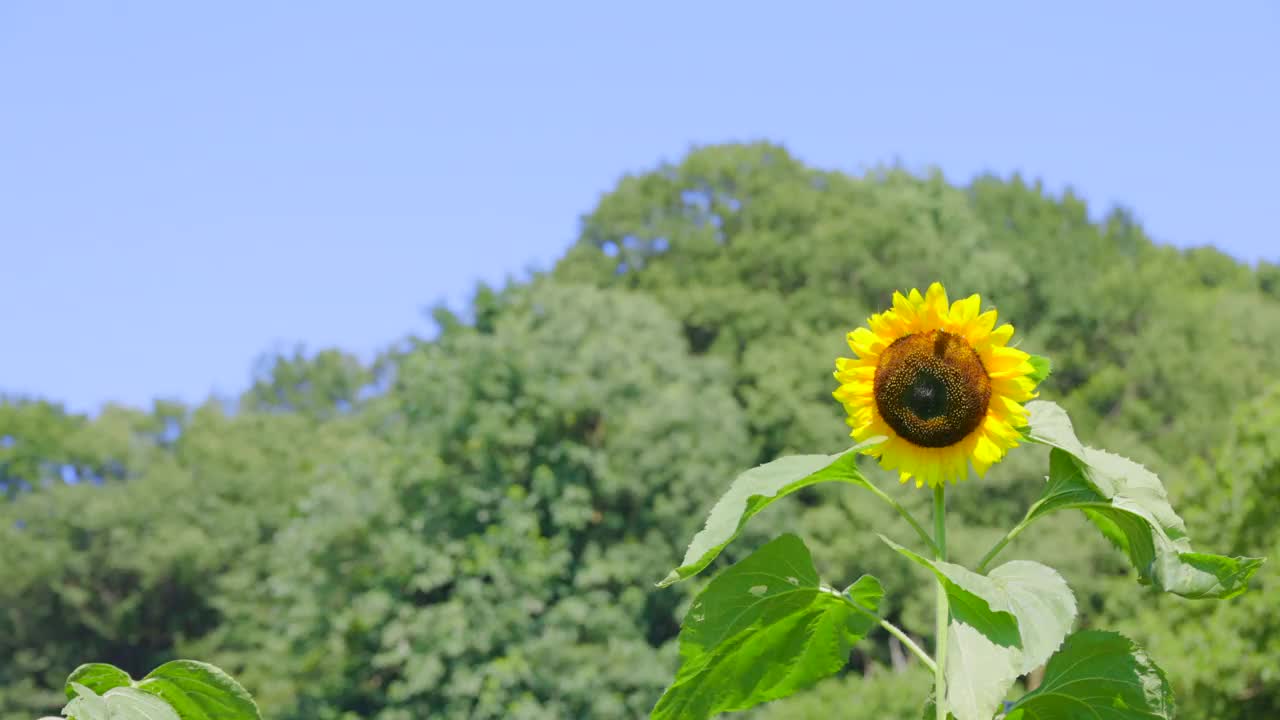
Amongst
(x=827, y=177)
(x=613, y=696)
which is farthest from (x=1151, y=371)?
(x=613, y=696)

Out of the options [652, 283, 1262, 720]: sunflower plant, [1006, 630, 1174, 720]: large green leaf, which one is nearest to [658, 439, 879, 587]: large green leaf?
[652, 283, 1262, 720]: sunflower plant

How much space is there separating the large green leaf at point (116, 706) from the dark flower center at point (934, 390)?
990 mm

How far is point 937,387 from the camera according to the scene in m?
1.99

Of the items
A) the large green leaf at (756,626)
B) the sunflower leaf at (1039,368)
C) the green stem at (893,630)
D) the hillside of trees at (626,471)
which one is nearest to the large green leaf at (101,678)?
the large green leaf at (756,626)

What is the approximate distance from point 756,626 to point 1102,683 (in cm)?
44

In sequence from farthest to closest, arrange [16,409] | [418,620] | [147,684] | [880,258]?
[16,409] → [880,258] → [418,620] → [147,684]

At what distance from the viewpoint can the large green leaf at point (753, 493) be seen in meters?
1.59

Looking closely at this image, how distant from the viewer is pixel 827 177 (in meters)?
32.2

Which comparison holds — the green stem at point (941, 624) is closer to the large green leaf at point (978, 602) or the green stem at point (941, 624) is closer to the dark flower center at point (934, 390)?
the large green leaf at point (978, 602)

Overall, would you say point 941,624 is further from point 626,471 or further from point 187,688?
point 626,471

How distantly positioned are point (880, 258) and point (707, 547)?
2872 centimetres

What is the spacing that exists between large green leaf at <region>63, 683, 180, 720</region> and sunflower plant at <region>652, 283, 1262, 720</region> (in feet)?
1.93

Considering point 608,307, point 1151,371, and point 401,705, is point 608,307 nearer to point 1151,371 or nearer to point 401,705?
point 401,705

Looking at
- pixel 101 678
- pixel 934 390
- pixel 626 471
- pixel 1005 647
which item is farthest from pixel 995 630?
pixel 626 471
